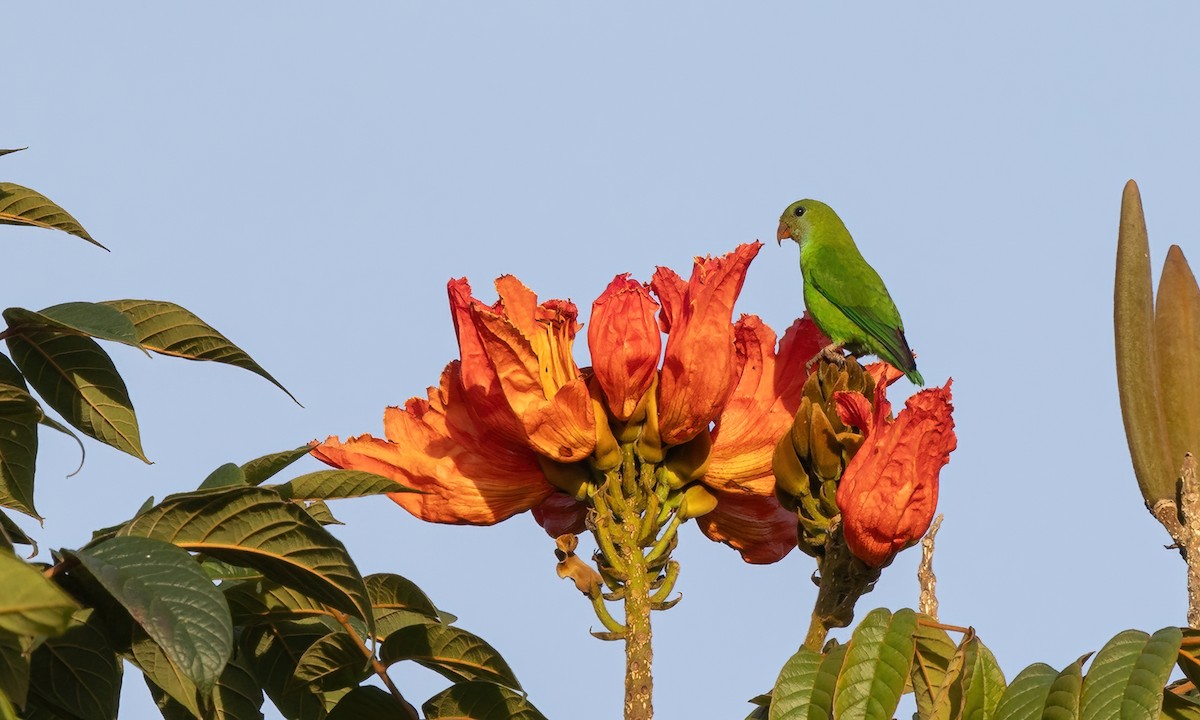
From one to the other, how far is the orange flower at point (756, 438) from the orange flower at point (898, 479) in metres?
0.44

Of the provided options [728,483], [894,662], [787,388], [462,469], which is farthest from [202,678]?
[787,388]

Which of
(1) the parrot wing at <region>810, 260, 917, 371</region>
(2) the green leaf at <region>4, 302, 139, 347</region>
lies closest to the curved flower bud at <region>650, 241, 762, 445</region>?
(2) the green leaf at <region>4, 302, 139, 347</region>

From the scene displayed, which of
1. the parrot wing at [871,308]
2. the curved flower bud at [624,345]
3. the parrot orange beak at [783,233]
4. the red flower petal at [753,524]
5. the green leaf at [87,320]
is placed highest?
the parrot orange beak at [783,233]

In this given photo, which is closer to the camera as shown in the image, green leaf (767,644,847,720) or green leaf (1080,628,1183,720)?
green leaf (1080,628,1183,720)

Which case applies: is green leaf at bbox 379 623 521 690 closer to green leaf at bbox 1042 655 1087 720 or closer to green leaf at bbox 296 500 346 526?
green leaf at bbox 296 500 346 526

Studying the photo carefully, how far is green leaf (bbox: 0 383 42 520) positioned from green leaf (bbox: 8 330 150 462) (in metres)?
0.08

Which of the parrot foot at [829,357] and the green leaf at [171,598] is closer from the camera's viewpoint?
the green leaf at [171,598]

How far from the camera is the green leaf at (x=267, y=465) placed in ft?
8.23

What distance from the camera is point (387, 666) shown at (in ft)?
9.01

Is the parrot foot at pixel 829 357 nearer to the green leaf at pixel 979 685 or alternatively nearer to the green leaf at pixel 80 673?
the green leaf at pixel 979 685

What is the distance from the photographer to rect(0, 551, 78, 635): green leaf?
60.0 inches

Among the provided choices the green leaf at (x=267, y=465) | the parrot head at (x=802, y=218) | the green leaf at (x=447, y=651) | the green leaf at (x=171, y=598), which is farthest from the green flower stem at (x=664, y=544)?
the parrot head at (x=802, y=218)

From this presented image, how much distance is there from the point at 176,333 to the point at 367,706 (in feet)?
2.68

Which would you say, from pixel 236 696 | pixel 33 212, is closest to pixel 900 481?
pixel 236 696
